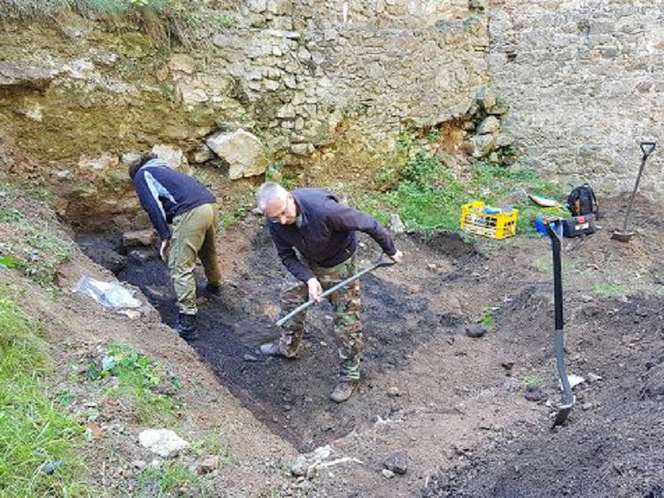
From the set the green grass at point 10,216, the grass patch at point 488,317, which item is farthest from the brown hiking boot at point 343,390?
the green grass at point 10,216

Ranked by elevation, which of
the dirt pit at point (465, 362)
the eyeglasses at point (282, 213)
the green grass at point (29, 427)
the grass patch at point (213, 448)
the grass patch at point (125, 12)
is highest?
the grass patch at point (125, 12)

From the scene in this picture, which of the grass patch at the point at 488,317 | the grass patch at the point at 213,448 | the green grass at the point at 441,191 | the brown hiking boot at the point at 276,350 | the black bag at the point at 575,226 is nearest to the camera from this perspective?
the grass patch at the point at 213,448

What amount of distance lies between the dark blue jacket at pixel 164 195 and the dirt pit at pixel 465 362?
739mm

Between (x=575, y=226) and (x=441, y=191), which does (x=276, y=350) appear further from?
(x=441, y=191)

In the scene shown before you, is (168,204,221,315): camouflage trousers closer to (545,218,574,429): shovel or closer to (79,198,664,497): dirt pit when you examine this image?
(79,198,664,497): dirt pit

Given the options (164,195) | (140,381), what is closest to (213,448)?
(140,381)

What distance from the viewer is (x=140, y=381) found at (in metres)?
2.56

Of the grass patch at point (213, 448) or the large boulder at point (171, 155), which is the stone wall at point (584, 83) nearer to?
the large boulder at point (171, 155)

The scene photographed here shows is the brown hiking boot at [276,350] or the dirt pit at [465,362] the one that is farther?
the brown hiking boot at [276,350]

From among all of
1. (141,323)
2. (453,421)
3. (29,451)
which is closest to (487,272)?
(453,421)

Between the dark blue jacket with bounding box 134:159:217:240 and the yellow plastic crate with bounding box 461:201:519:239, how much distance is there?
3146 millimetres

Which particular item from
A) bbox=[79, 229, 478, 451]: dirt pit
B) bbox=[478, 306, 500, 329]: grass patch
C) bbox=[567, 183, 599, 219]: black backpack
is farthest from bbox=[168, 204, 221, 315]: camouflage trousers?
Result: bbox=[567, 183, 599, 219]: black backpack

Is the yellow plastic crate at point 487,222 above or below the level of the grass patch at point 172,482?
below

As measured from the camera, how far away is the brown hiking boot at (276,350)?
3816 mm
